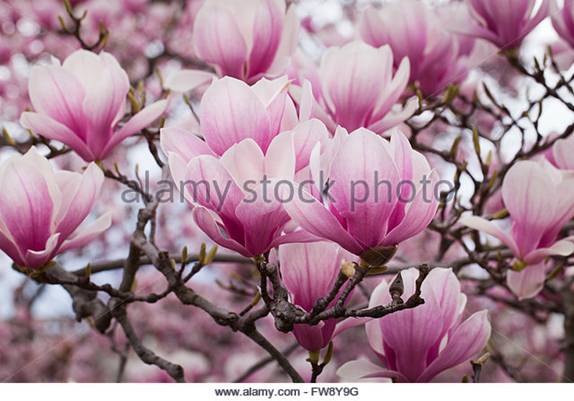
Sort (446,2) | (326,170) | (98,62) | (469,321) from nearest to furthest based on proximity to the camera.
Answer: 1. (326,170)
2. (469,321)
3. (98,62)
4. (446,2)

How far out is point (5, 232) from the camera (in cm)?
62

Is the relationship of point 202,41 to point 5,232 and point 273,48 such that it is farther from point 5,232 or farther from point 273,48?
point 5,232

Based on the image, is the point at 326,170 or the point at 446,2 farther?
the point at 446,2

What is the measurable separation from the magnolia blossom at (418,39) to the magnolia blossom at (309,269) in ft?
1.20

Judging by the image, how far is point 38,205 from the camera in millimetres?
616

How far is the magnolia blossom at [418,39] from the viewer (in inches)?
34.8

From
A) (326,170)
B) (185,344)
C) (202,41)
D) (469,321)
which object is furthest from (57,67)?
(185,344)

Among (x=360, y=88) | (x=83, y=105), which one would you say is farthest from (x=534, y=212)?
(x=83, y=105)

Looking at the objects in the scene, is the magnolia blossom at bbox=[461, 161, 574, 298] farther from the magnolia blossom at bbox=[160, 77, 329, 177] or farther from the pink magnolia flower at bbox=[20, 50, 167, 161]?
the pink magnolia flower at bbox=[20, 50, 167, 161]

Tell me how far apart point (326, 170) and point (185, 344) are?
2087 millimetres

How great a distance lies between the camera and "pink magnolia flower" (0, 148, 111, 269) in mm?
Result: 611

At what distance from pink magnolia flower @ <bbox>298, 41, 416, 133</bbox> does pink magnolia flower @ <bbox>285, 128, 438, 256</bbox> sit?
0.20m

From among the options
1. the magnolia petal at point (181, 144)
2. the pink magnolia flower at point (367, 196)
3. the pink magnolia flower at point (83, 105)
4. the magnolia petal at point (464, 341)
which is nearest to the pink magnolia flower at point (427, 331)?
the magnolia petal at point (464, 341)
